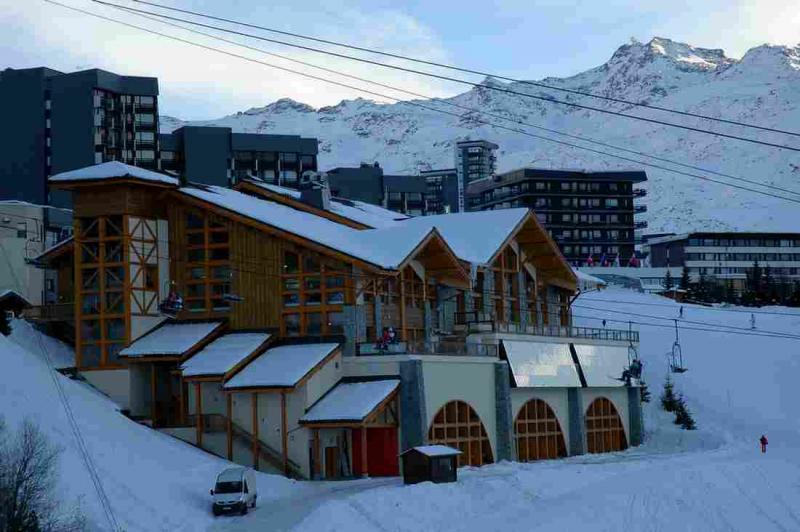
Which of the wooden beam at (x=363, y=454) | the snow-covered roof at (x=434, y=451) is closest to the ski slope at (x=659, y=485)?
the snow-covered roof at (x=434, y=451)

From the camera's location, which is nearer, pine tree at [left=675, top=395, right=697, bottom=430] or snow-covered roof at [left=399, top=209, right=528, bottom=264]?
snow-covered roof at [left=399, top=209, right=528, bottom=264]

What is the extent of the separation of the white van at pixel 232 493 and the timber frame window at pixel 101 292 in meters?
15.1

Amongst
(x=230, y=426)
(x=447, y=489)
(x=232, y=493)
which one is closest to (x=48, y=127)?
(x=230, y=426)

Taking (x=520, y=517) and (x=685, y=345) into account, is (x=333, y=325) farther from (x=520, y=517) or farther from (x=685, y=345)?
(x=685, y=345)

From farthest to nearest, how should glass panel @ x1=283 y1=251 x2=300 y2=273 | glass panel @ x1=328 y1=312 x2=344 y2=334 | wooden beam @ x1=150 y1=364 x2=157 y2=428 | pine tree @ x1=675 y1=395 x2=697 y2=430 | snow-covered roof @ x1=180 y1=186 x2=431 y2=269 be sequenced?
pine tree @ x1=675 y1=395 x2=697 y2=430, glass panel @ x1=283 y1=251 x2=300 y2=273, wooden beam @ x1=150 y1=364 x2=157 y2=428, glass panel @ x1=328 y1=312 x2=344 y2=334, snow-covered roof @ x1=180 y1=186 x2=431 y2=269

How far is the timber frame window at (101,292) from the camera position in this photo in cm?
5188

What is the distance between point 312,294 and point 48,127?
3092 inches

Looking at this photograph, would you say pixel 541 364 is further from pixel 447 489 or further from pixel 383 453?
pixel 447 489

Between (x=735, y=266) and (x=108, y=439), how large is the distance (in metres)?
133

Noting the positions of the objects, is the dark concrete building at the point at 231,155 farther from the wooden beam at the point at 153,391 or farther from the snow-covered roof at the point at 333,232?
the wooden beam at the point at 153,391

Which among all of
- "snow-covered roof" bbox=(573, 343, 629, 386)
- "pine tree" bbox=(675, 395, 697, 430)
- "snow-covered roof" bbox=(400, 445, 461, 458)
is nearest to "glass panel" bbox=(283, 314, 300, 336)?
"snow-covered roof" bbox=(400, 445, 461, 458)

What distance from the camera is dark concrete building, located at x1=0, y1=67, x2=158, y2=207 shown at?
396 feet

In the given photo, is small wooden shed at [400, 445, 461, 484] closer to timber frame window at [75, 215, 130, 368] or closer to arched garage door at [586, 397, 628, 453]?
timber frame window at [75, 215, 130, 368]

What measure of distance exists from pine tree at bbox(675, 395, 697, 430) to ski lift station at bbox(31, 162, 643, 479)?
15079 millimetres
